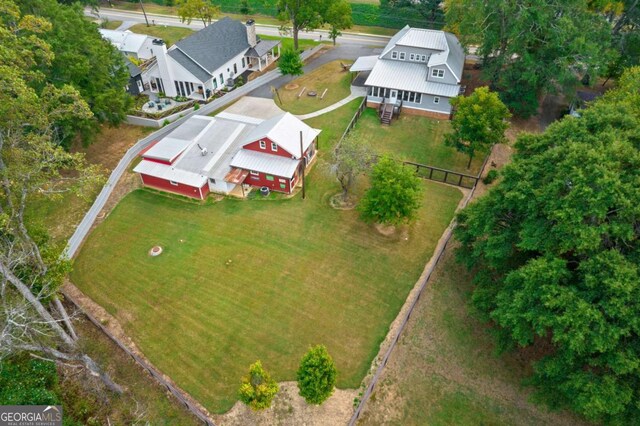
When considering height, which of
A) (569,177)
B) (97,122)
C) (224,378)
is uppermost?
(569,177)

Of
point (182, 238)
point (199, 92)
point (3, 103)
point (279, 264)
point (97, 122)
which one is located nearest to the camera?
point (3, 103)

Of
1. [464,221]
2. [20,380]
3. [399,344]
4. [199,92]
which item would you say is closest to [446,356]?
[399,344]

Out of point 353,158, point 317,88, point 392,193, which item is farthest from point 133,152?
point 392,193

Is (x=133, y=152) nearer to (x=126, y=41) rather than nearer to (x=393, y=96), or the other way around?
(x=126, y=41)

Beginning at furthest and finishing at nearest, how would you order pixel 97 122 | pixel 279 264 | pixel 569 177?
1. pixel 97 122
2. pixel 279 264
3. pixel 569 177

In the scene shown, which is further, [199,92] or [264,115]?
[199,92]

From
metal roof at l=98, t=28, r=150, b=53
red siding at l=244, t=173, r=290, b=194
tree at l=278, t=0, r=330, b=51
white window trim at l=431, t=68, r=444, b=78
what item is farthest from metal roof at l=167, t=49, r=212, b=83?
white window trim at l=431, t=68, r=444, b=78

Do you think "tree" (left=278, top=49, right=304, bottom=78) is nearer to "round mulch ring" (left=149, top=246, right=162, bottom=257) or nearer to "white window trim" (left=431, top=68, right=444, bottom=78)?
"white window trim" (left=431, top=68, right=444, bottom=78)

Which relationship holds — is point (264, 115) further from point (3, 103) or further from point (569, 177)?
point (569, 177)

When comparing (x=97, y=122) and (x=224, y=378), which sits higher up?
(x=97, y=122)
